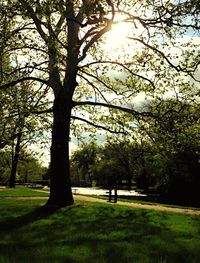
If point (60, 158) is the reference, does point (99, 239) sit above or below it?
below

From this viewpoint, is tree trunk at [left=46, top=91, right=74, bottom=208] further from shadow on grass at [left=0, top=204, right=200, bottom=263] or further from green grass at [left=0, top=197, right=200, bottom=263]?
shadow on grass at [left=0, top=204, right=200, bottom=263]

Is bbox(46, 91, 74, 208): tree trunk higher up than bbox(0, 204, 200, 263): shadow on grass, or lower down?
higher up

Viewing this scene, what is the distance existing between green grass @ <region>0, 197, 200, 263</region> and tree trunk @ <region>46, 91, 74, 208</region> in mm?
3750

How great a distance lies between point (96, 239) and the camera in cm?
931

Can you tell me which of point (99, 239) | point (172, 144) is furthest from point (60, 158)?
point (99, 239)

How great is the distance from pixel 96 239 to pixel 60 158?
9.11m

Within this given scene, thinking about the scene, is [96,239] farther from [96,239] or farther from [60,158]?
[60,158]

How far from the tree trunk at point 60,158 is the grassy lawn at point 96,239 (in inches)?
147

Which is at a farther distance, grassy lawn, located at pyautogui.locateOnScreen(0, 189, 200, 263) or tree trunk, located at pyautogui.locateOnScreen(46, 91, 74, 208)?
tree trunk, located at pyautogui.locateOnScreen(46, 91, 74, 208)


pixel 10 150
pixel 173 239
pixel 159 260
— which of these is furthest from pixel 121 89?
pixel 10 150

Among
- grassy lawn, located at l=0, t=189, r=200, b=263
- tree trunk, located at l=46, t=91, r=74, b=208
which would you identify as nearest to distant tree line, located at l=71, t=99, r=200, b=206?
tree trunk, located at l=46, t=91, r=74, b=208

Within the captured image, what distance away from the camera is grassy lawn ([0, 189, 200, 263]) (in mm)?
7492

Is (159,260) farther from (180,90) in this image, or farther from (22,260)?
(180,90)

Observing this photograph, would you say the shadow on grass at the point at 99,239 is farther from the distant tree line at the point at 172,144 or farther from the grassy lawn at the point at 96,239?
the distant tree line at the point at 172,144
